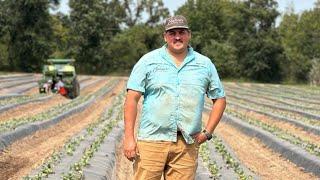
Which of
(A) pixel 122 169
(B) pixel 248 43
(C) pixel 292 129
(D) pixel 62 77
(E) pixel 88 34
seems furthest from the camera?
(E) pixel 88 34

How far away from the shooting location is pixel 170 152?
431 cm

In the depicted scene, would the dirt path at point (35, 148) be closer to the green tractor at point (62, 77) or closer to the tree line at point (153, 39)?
the green tractor at point (62, 77)

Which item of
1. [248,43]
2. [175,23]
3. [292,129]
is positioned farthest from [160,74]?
[248,43]

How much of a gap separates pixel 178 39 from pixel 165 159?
889mm

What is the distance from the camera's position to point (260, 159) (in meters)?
11.0

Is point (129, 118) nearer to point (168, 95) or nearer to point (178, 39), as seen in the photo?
point (168, 95)

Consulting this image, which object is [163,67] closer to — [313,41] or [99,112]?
[99,112]

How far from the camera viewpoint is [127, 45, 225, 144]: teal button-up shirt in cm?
433

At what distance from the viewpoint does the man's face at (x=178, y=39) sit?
436 cm

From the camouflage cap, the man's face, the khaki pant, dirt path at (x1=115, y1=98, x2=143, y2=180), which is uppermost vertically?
the camouflage cap

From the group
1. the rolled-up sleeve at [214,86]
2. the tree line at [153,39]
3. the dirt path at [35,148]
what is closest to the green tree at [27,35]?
the tree line at [153,39]

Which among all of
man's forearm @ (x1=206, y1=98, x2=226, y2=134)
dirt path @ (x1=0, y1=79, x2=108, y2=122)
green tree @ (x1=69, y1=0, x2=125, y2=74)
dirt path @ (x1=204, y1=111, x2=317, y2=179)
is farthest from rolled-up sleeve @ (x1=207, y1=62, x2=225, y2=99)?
green tree @ (x1=69, y1=0, x2=125, y2=74)

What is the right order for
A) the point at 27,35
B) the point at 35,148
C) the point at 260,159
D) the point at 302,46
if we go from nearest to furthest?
the point at 260,159
the point at 35,148
the point at 27,35
the point at 302,46

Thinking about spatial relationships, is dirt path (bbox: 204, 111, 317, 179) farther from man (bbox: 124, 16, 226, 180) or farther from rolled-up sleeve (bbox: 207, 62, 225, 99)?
man (bbox: 124, 16, 226, 180)
